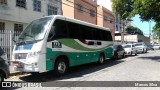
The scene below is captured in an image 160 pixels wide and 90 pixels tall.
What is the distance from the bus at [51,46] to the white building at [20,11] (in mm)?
11580

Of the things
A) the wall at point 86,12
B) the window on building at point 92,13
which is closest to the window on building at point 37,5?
the wall at point 86,12

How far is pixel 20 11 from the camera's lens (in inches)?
976

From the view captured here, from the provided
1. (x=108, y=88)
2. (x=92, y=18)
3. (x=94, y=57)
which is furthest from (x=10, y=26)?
(x=92, y=18)

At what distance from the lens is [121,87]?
8852 mm

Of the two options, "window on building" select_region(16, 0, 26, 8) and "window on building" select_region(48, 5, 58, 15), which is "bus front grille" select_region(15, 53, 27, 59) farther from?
"window on building" select_region(48, 5, 58, 15)

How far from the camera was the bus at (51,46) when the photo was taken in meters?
10.4

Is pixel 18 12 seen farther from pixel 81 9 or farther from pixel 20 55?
pixel 81 9

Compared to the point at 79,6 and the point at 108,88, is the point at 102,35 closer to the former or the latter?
the point at 108,88

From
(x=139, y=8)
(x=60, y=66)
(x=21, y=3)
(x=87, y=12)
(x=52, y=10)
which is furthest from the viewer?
(x=87, y=12)

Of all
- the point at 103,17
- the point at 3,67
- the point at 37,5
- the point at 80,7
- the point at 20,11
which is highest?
the point at 80,7

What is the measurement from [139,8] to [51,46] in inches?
424

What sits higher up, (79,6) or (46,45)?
(79,6)

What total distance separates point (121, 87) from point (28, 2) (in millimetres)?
19391

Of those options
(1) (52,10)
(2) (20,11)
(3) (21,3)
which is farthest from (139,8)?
(1) (52,10)
